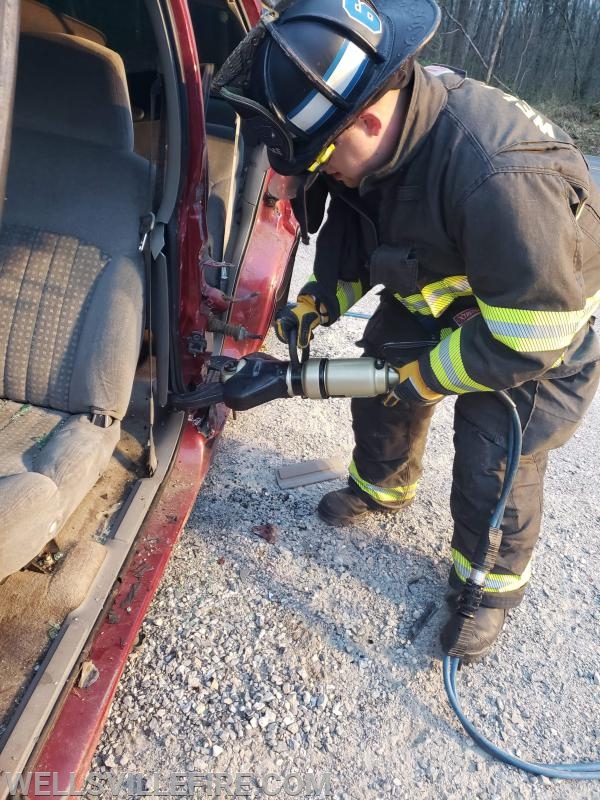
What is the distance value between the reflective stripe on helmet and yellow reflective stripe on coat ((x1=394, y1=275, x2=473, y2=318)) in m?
0.57

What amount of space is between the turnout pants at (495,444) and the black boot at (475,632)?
0.04 metres

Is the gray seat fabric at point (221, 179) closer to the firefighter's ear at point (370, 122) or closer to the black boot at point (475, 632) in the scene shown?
the firefighter's ear at point (370, 122)

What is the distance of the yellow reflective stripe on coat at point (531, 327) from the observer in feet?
4.80

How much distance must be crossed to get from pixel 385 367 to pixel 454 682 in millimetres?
994

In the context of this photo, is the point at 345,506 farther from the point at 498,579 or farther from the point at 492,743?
the point at 492,743

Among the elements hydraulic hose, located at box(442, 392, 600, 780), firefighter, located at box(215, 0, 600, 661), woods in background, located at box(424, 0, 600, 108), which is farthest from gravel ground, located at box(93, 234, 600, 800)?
woods in background, located at box(424, 0, 600, 108)

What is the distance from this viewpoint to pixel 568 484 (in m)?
2.78

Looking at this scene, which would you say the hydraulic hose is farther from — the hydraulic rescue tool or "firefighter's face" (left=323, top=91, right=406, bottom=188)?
"firefighter's face" (left=323, top=91, right=406, bottom=188)

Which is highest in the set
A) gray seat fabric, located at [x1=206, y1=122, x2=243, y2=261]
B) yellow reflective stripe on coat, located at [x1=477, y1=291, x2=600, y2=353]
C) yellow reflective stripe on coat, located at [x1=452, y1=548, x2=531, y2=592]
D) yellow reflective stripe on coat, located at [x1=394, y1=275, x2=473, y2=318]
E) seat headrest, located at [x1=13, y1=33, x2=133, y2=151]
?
seat headrest, located at [x1=13, y1=33, x2=133, y2=151]

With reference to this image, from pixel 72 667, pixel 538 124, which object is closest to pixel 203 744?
pixel 72 667

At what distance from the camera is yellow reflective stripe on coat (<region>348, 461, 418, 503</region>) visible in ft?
7.98

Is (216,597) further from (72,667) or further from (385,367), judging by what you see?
(385,367)

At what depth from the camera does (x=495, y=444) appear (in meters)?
1.83

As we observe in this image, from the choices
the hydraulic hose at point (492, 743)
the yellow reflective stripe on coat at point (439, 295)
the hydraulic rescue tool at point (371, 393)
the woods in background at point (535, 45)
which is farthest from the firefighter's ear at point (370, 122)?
the woods in background at point (535, 45)
